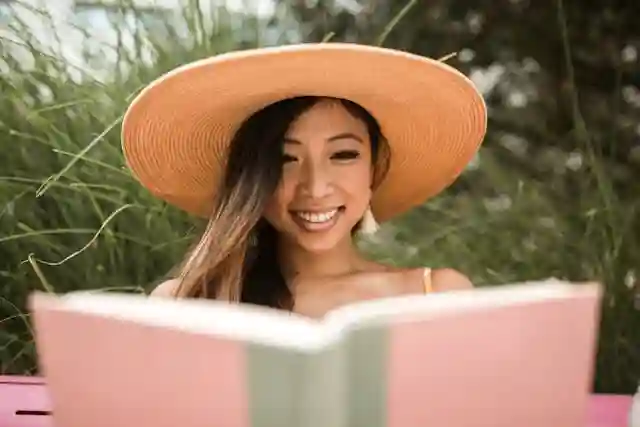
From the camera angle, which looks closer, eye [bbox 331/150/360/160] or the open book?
the open book

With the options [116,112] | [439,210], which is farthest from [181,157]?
[439,210]

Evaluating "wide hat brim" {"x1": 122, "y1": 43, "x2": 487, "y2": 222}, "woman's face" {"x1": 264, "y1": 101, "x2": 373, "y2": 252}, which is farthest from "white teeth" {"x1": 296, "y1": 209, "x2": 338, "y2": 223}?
"wide hat brim" {"x1": 122, "y1": 43, "x2": 487, "y2": 222}

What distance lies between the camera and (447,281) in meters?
0.82

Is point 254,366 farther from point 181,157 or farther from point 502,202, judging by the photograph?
point 502,202

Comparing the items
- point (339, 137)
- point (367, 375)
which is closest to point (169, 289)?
point (339, 137)

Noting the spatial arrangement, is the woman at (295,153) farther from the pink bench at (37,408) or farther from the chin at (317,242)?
the pink bench at (37,408)

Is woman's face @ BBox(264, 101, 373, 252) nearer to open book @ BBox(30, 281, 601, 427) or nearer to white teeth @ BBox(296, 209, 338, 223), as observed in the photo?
white teeth @ BBox(296, 209, 338, 223)

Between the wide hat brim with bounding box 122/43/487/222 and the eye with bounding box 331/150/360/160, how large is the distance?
0.04 metres

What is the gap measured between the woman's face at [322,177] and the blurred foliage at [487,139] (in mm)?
228

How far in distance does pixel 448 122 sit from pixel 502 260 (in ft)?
0.88

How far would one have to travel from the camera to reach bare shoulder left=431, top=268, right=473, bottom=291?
817mm

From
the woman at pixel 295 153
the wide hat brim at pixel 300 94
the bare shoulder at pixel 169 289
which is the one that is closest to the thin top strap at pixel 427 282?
the woman at pixel 295 153

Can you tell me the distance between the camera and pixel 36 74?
3.39 feet

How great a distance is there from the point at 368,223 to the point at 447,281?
0.35ft
